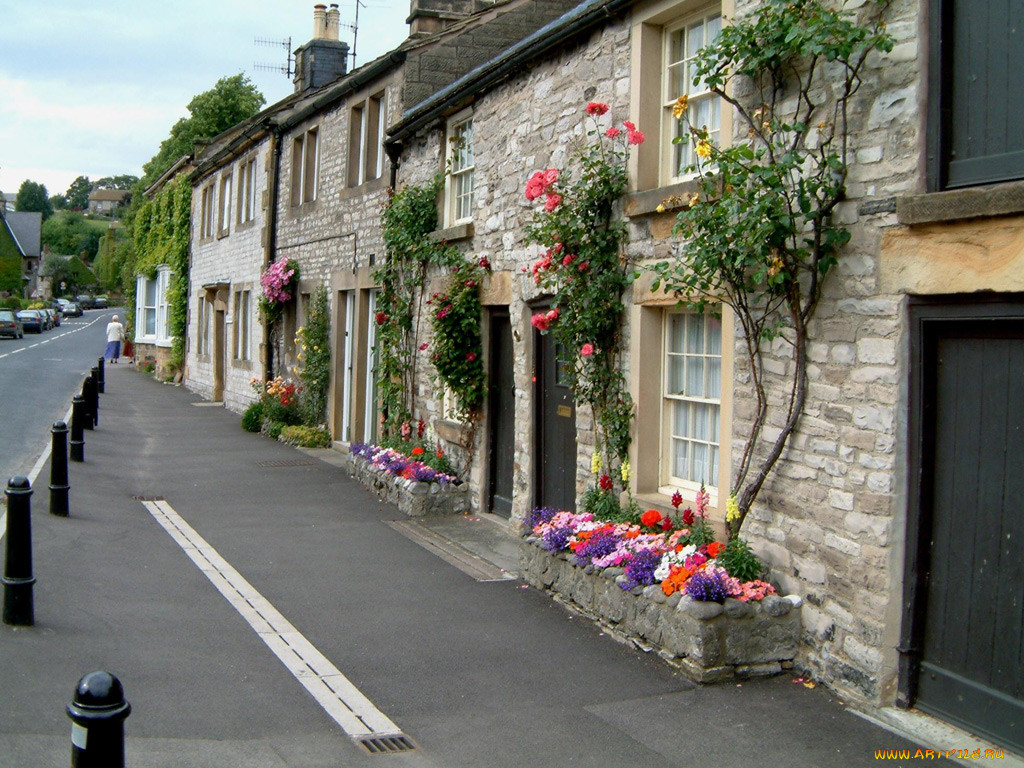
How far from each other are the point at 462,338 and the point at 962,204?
682cm

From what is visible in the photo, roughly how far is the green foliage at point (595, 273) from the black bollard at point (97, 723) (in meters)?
5.50

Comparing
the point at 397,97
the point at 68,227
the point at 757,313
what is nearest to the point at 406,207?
the point at 397,97

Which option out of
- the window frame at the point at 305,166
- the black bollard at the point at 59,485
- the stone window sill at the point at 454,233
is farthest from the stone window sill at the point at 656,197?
the window frame at the point at 305,166

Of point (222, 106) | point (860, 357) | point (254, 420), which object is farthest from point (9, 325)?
point (860, 357)

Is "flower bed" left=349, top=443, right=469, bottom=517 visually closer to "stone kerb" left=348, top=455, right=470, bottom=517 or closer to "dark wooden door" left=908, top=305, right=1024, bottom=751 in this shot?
"stone kerb" left=348, top=455, right=470, bottom=517

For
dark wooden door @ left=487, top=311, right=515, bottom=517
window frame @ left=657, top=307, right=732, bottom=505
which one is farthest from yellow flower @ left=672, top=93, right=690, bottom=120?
dark wooden door @ left=487, top=311, right=515, bottom=517

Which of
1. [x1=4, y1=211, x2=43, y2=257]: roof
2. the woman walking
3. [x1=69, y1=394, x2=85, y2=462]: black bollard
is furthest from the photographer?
[x1=4, y1=211, x2=43, y2=257]: roof

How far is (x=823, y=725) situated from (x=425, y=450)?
7.53 meters

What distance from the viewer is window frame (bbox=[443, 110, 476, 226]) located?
11946 millimetres

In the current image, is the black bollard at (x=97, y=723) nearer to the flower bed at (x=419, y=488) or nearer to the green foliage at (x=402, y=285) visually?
the flower bed at (x=419, y=488)

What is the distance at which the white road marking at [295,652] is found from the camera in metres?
5.61

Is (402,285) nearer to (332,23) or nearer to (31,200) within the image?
(332,23)

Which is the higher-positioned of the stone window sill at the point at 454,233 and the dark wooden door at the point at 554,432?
the stone window sill at the point at 454,233

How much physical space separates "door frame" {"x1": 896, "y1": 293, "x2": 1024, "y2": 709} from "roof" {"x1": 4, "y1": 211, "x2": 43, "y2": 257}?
112779mm
